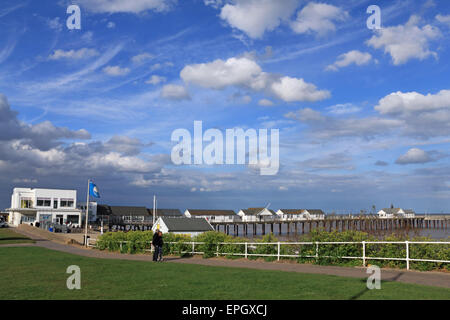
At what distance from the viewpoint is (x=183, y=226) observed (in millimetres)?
47562

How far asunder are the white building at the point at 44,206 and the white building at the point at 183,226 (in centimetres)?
4620

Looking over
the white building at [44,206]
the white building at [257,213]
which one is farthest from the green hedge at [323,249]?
the white building at [257,213]

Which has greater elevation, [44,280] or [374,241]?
[374,241]

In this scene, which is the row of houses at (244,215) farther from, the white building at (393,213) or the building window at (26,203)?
the building window at (26,203)

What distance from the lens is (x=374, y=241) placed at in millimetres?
16375

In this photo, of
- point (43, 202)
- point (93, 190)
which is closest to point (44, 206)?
point (43, 202)

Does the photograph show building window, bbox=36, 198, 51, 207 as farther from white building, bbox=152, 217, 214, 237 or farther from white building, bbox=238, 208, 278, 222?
white building, bbox=238, 208, 278, 222

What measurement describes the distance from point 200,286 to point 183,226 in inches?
1447

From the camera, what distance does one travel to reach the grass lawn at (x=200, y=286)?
9.85 metres

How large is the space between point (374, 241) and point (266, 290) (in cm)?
760

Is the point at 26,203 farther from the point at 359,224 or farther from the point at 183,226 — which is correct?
the point at 359,224

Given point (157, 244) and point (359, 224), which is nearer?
point (157, 244)
